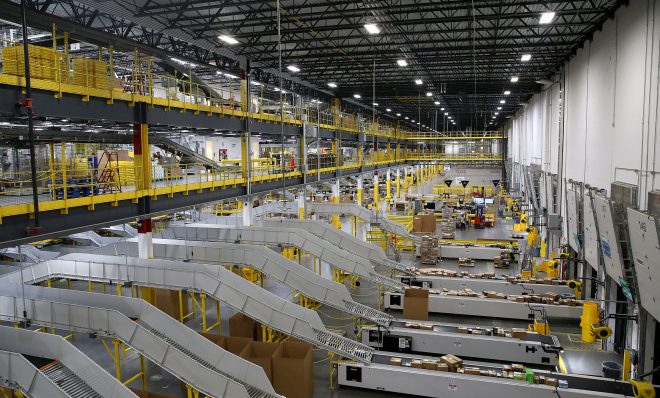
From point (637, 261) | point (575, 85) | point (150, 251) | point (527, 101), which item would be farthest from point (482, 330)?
point (527, 101)

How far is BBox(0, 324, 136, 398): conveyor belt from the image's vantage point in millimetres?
7445

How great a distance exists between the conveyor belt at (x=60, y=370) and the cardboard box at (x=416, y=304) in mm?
8876

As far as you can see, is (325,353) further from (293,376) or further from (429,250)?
(429,250)

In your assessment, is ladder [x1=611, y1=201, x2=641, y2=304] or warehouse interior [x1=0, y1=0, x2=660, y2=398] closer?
warehouse interior [x1=0, y1=0, x2=660, y2=398]

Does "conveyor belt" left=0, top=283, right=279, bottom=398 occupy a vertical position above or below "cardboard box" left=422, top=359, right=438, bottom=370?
above

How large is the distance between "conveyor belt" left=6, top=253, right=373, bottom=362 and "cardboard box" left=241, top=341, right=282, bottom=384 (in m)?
0.47

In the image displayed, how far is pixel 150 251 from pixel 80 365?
→ 190 inches

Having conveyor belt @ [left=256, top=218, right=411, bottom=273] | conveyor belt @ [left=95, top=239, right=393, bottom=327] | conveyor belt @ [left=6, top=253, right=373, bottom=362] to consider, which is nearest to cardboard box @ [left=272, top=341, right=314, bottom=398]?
conveyor belt @ [left=6, top=253, right=373, bottom=362]

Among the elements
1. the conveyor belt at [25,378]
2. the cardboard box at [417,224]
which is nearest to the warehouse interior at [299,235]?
the conveyor belt at [25,378]

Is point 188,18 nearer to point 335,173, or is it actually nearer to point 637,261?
point 335,173

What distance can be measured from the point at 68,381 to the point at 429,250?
56.5ft

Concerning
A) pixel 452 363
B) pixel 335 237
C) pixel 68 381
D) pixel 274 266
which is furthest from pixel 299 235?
pixel 68 381

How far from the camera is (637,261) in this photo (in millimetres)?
8547

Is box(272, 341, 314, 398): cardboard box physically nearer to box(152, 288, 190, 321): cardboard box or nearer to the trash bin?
box(152, 288, 190, 321): cardboard box
